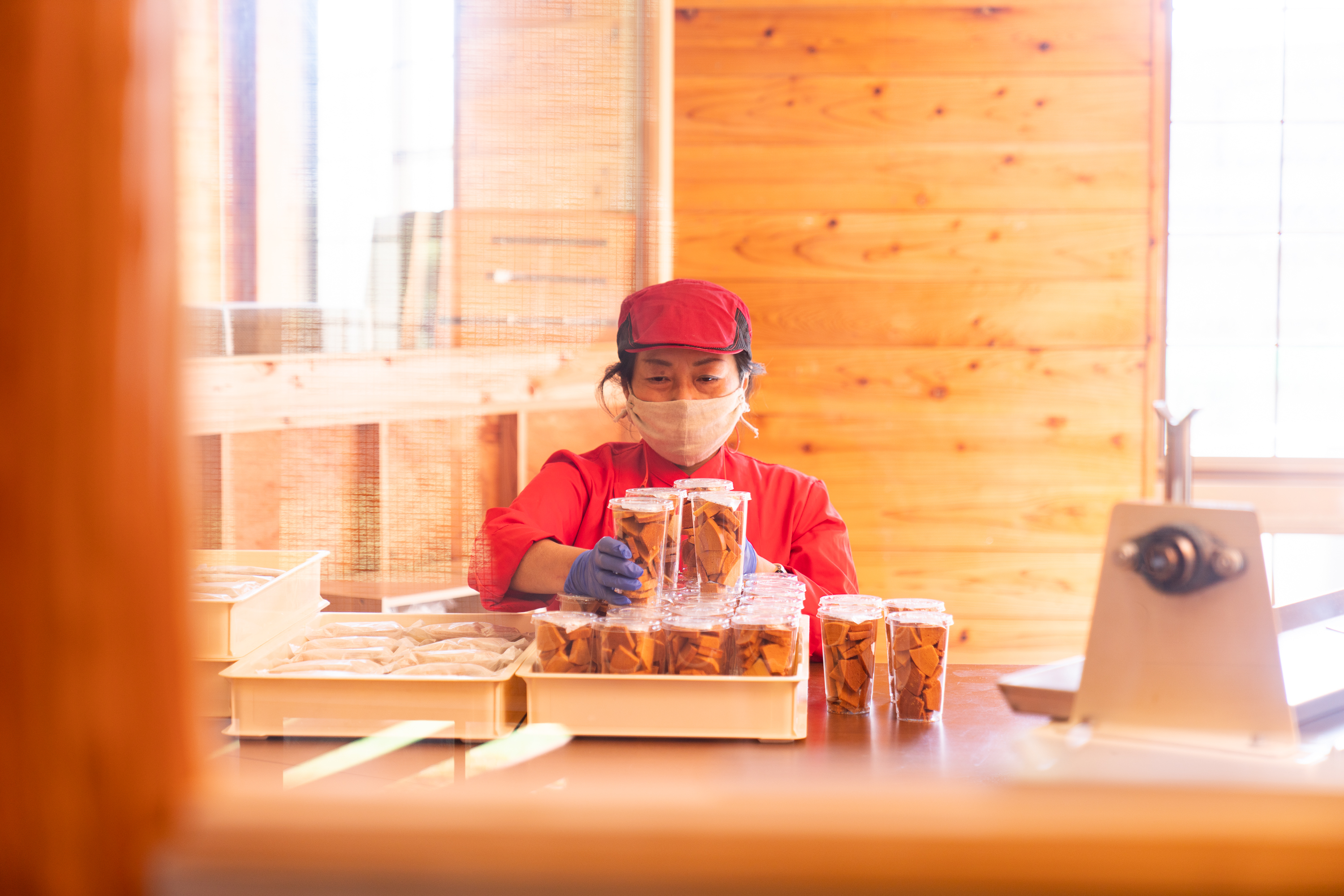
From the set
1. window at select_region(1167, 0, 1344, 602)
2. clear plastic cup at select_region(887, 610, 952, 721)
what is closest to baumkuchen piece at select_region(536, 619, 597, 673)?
clear plastic cup at select_region(887, 610, 952, 721)

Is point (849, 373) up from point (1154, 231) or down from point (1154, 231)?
down

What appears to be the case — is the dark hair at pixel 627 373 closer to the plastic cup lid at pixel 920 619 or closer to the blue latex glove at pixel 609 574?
the blue latex glove at pixel 609 574

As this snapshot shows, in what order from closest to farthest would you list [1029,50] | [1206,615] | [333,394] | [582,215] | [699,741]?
[1206,615] < [699,741] < [333,394] < [582,215] < [1029,50]

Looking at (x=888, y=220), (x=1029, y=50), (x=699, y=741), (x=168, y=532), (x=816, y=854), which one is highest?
(x=1029, y=50)

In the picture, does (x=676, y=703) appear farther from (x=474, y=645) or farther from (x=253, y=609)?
(x=253, y=609)

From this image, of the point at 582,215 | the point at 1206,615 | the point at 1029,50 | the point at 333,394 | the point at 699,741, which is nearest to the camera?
the point at 1206,615

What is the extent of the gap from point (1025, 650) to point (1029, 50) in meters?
1.49

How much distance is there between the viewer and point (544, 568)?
1.47 metres

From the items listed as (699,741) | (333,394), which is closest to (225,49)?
(333,394)

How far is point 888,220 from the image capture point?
260 cm

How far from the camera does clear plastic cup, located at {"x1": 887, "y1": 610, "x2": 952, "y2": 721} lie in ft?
3.58

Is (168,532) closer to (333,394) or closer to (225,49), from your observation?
(225,49)

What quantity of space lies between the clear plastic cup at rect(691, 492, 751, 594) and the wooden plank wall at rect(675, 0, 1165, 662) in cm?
150

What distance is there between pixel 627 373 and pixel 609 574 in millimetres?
625
